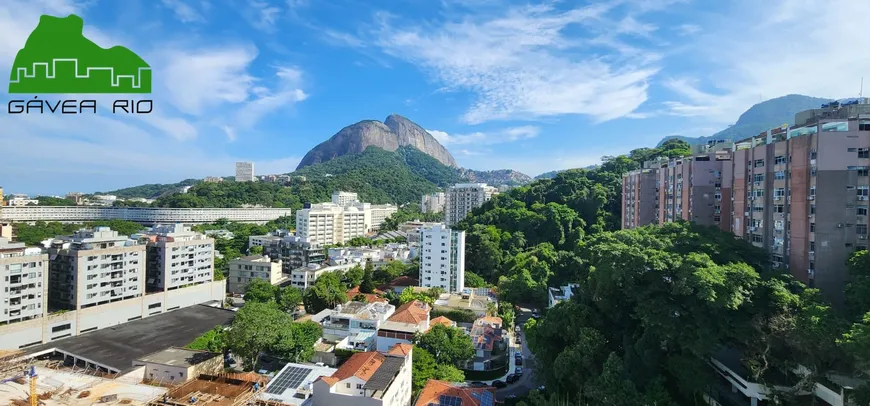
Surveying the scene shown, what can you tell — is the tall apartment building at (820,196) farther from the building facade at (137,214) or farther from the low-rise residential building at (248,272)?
the building facade at (137,214)

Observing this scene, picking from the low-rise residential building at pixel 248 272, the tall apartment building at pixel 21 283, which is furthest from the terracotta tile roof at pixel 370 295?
the tall apartment building at pixel 21 283

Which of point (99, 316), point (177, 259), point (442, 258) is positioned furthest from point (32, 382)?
point (442, 258)

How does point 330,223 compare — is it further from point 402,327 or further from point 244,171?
point 244,171

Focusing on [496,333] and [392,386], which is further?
[496,333]

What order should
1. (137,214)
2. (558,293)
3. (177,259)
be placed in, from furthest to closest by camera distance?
(137,214)
(177,259)
(558,293)

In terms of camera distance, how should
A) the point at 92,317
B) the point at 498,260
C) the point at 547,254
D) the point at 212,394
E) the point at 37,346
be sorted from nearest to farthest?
the point at 212,394 < the point at 37,346 < the point at 92,317 < the point at 547,254 < the point at 498,260

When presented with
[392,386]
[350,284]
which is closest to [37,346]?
[350,284]

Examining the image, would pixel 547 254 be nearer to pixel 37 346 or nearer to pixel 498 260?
pixel 498 260
